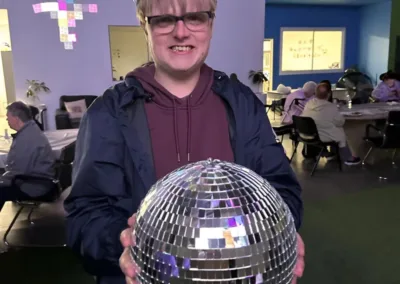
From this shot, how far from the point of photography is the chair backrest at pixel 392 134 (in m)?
4.77

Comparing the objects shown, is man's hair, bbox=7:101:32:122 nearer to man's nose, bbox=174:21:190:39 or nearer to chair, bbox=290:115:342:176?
man's nose, bbox=174:21:190:39

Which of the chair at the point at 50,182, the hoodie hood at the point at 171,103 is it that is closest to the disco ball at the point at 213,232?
the hoodie hood at the point at 171,103

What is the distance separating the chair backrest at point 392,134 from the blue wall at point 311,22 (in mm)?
5982

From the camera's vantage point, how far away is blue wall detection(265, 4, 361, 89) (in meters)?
10.4

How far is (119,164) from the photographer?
2.75 feet

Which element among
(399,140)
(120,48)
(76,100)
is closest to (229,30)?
(120,48)

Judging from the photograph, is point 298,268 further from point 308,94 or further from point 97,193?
point 308,94

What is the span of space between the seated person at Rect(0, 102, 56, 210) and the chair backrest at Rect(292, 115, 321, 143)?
9.95 feet

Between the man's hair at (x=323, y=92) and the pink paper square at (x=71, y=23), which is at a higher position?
the pink paper square at (x=71, y=23)

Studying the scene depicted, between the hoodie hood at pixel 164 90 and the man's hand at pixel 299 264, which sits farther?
the hoodie hood at pixel 164 90

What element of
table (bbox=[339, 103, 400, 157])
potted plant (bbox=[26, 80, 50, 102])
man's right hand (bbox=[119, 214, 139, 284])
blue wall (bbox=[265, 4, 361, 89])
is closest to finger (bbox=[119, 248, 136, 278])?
man's right hand (bbox=[119, 214, 139, 284])

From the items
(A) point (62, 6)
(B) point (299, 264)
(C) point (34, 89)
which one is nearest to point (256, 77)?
(A) point (62, 6)

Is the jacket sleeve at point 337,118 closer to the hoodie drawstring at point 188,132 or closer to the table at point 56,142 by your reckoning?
the table at point 56,142

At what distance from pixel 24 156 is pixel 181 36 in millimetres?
2781
